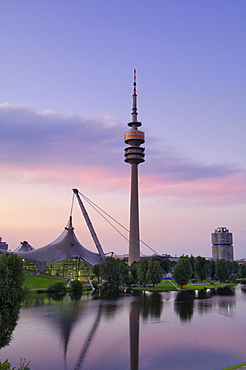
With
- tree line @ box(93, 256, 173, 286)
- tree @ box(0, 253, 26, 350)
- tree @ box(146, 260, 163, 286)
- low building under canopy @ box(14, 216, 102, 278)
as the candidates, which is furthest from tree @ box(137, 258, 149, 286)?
tree @ box(0, 253, 26, 350)

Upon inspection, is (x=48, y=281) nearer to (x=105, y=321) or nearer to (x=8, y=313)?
(x=105, y=321)

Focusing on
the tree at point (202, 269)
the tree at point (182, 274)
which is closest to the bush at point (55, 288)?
the tree at point (182, 274)

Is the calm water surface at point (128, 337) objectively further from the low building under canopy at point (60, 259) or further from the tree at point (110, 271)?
the low building under canopy at point (60, 259)

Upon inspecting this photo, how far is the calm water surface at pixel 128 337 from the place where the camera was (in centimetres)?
2492

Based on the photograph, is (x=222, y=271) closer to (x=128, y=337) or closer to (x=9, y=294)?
(x=128, y=337)

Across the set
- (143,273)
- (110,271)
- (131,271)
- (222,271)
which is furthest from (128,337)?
(222,271)

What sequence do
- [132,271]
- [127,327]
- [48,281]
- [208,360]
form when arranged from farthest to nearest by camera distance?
[132,271]
[48,281]
[127,327]
[208,360]

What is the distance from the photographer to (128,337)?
32594 mm

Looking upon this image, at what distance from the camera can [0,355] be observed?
26.7m

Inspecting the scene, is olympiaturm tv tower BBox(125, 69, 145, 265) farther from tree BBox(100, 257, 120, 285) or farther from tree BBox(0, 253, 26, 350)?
tree BBox(0, 253, 26, 350)

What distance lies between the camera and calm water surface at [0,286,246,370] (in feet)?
81.8

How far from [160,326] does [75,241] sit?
287ft

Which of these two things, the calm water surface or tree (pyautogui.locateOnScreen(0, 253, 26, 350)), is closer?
tree (pyautogui.locateOnScreen(0, 253, 26, 350))

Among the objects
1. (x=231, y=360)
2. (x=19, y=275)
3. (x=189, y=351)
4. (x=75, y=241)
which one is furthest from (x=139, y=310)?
(x=75, y=241)
